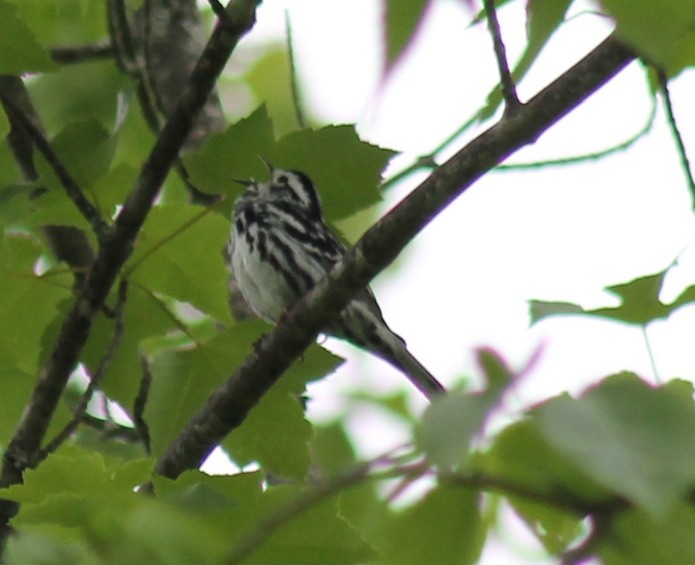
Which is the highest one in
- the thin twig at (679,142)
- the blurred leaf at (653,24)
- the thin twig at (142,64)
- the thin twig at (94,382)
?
the thin twig at (142,64)

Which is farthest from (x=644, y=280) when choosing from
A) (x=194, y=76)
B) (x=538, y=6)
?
(x=194, y=76)

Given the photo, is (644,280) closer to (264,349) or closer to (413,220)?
(413,220)

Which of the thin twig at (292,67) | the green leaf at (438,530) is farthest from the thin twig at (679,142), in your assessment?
the thin twig at (292,67)

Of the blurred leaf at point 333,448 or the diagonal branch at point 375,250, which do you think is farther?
the blurred leaf at point 333,448

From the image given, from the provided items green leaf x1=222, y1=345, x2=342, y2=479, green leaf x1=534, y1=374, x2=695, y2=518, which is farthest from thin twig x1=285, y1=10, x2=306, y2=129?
green leaf x1=534, y1=374, x2=695, y2=518

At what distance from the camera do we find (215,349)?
2428 mm

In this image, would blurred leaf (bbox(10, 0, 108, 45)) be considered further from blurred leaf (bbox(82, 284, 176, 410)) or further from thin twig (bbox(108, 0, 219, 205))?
blurred leaf (bbox(82, 284, 176, 410))

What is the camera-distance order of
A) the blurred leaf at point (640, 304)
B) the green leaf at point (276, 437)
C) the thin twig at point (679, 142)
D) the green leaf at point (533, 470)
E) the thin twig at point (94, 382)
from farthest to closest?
the thin twig at point (94, 382), the green leaf at point (276, 437), the blurred leaf at point (640, 304), the thin twig at point (679, 142), the green leaf at point (533, 470)

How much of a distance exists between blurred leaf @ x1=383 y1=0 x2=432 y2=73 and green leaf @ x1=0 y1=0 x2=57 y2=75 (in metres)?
1.24

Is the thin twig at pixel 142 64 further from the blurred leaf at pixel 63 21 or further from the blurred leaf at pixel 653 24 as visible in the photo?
the blurred leaf at pixel 653 24

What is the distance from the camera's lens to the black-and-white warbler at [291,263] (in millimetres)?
3688

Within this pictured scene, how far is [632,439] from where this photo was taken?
0.57 metres

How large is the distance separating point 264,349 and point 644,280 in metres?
0.81

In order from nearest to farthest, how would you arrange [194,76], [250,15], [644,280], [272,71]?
[644,280], [250,15], [194,76], [272,71]
